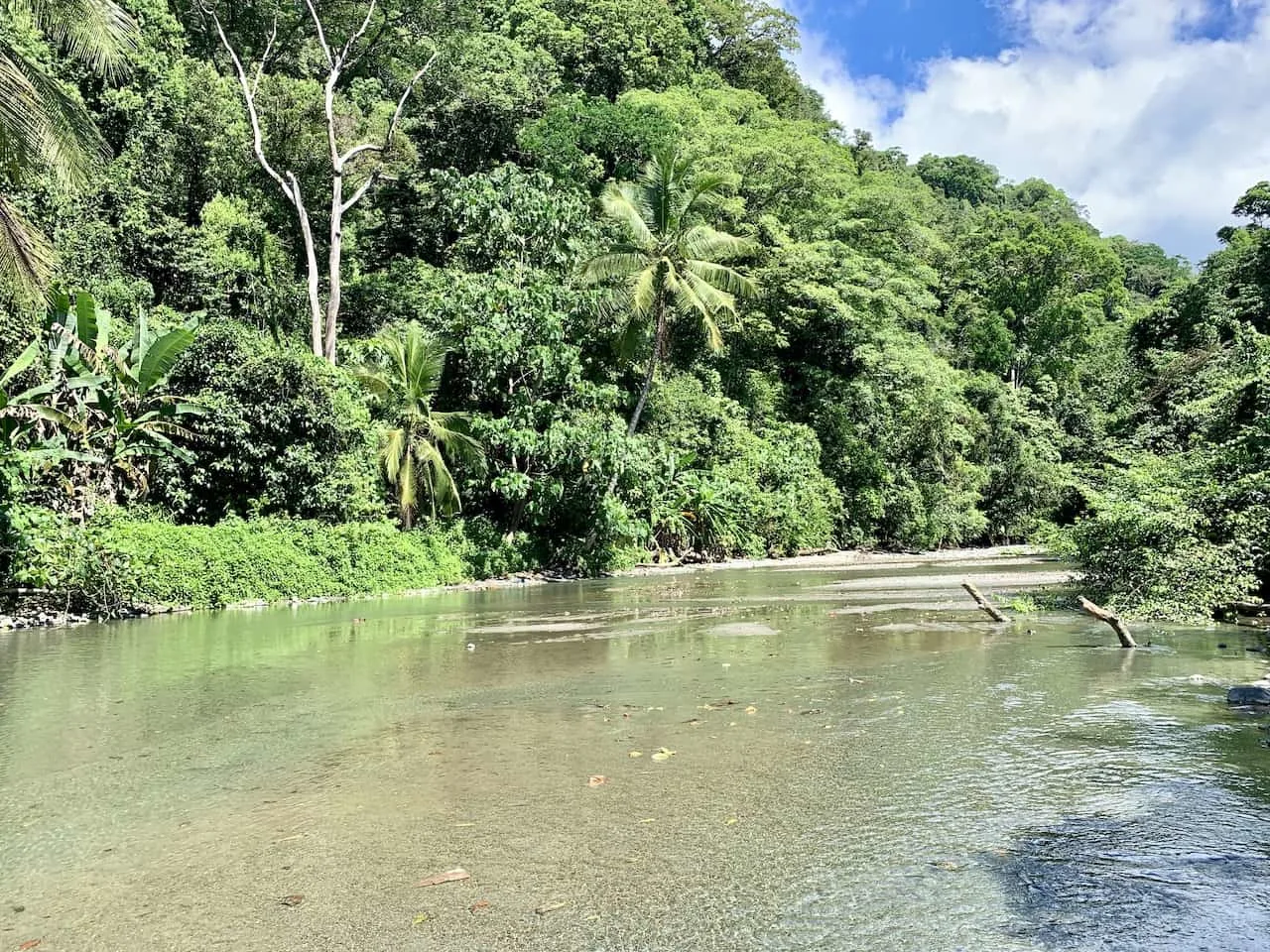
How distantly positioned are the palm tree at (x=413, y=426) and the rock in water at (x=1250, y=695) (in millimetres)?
16894

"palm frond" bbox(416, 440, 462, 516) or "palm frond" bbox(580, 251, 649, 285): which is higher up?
"palm frond" bbox(580, 251, 649, 285)

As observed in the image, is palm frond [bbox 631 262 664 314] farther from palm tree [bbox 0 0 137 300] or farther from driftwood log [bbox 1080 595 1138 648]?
driftwood log [bbox 1080 595 1138 648]

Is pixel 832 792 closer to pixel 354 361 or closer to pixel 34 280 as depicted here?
pixel 34 280

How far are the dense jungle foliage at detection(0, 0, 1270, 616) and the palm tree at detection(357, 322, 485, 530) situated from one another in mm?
114

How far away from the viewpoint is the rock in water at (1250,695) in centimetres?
717

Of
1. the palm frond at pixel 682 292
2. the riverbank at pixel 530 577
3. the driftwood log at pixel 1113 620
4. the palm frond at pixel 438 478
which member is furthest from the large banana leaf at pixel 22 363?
the palm frond at pixel 682 292

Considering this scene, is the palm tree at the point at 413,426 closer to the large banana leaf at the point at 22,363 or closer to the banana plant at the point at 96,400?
the banana plant at the point at 96,400

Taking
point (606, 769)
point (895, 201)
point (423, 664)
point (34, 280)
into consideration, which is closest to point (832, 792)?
point (606, 769)

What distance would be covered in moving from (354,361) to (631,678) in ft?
56.6

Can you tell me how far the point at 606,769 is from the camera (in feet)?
18.7

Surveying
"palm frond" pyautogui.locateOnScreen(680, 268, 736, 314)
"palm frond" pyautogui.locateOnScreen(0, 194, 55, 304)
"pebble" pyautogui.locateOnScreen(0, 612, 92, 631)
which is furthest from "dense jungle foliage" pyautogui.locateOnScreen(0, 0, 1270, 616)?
"pebble" pyautogui.locateOnScreen(0, 612, 92, 631)

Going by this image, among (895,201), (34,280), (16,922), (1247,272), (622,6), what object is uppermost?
(622,6)

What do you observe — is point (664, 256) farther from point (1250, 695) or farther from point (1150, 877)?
point (1150, 877)

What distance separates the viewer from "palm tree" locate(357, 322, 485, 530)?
2120 centimetres
